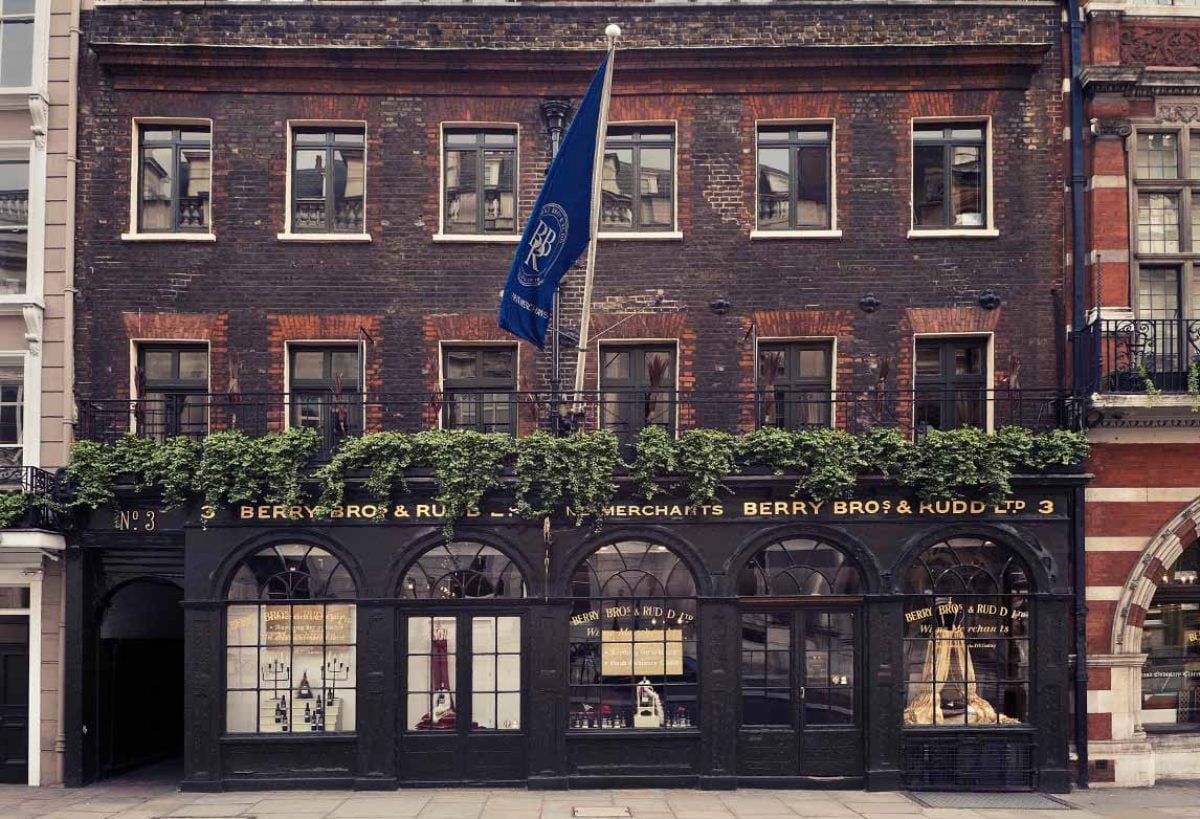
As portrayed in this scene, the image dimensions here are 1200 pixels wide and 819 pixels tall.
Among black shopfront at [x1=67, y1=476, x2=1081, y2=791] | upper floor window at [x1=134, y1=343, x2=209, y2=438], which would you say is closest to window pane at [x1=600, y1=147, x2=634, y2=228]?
black shopfront at [x1=67, y1=476, x2=1081, y2=791]

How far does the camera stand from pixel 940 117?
51.3 ft

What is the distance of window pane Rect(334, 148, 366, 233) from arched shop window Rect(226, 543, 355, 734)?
4511 millimetres

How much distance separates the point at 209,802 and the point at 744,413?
8.38 metres

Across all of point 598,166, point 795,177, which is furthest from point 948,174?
point 598,166

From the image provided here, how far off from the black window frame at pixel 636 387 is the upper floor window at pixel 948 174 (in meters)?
4.00

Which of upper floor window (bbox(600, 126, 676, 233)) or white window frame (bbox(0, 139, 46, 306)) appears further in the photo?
upper floor window (bbox(600, 126, 676, 233))

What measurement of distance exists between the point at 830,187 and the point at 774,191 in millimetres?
783

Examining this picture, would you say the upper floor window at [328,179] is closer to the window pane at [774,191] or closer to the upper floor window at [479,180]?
the upper floor window at [479,180]

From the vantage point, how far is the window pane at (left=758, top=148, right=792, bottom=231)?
51.7 feet

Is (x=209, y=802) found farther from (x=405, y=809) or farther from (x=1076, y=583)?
(x=1076, y=583)

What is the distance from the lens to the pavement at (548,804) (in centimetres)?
1308

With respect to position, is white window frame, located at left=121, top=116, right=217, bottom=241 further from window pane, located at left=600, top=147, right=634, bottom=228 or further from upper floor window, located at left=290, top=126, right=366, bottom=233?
window pane, located at left=600, top=147, right=634, bottom=228

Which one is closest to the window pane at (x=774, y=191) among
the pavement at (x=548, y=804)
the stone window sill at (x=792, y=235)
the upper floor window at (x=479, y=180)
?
the stone window sill at (x=792, y=235)

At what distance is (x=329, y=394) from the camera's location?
1552 cm
